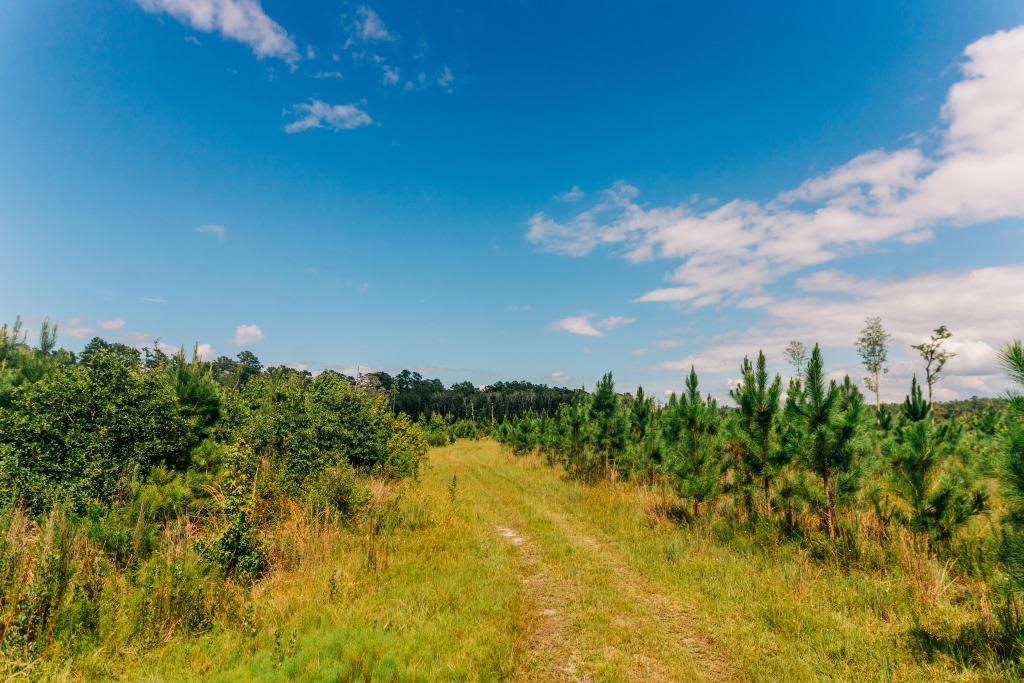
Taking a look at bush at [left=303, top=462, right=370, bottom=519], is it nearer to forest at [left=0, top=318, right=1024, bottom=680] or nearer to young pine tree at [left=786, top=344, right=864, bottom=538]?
forest at [left=0, top=318, right=1024, bottom=680]

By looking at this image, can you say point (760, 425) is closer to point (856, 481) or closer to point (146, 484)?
point (856, 481)

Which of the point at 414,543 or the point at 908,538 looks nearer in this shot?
the point at 908,538

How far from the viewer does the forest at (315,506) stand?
17.2 ft

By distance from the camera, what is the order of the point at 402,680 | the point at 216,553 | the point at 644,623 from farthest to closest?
the point at 216,553 → the point at 644,623 → the point at 402,680

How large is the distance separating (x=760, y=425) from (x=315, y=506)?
445 inches

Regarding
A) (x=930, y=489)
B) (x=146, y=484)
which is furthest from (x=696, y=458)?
(x=146, y=484)

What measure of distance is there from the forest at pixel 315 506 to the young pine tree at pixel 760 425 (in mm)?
Result: 49

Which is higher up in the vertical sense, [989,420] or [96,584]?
[989,420]

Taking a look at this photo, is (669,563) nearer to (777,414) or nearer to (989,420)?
(777,414)

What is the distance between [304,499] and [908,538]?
1295 cm

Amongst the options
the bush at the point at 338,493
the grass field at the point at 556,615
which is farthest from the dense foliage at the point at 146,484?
the grass field at the point at 556,615

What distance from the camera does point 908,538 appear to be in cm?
812

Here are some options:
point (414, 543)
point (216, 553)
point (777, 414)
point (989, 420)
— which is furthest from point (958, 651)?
point (989, 420)

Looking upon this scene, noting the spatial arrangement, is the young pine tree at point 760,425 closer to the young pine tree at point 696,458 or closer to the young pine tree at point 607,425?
the young pine tree at point 696,458
